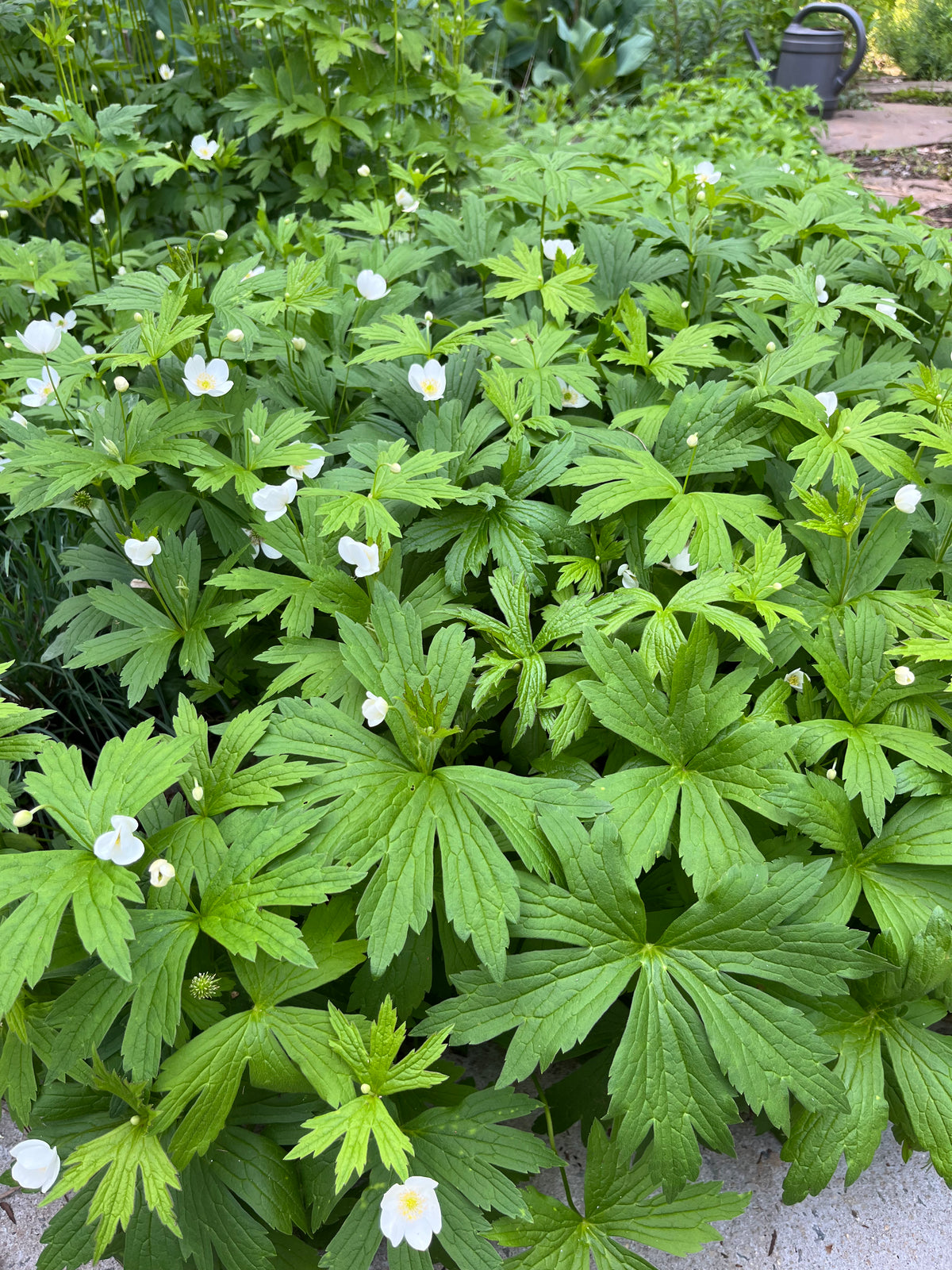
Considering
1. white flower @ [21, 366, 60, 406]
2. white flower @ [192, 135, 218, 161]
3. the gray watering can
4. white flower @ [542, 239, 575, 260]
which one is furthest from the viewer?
the gray watering can

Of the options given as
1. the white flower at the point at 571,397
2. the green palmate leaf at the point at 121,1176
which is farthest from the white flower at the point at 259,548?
the green palmate leaf at the point at 121,1176

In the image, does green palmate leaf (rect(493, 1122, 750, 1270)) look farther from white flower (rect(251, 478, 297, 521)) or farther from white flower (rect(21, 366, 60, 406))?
white flower (rect(21, 366, 60, 406))

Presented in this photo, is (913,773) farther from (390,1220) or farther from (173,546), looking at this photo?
(173,546)

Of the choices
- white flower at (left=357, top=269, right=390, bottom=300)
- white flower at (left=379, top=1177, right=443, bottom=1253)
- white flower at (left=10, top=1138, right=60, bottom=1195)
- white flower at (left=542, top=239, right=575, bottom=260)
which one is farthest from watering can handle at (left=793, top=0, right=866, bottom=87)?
white flower at (left=10, top=1138, right=60, bottom=1195)

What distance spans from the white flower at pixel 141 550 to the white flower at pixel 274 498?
0.70 ft

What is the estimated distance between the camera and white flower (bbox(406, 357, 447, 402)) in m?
1.99

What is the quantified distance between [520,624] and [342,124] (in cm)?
244

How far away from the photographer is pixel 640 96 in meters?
7.24

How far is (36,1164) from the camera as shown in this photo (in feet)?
4.20

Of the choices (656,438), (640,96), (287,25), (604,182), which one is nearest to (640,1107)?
(656,438)

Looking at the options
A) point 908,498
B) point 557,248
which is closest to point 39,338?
point 557,248

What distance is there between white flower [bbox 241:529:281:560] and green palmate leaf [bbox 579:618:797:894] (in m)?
0.69

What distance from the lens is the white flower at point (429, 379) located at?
6.53ft

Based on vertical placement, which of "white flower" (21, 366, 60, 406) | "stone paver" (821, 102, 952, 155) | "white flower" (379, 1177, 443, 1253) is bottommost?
"white flower" (379, 1177, 443, 1253)
